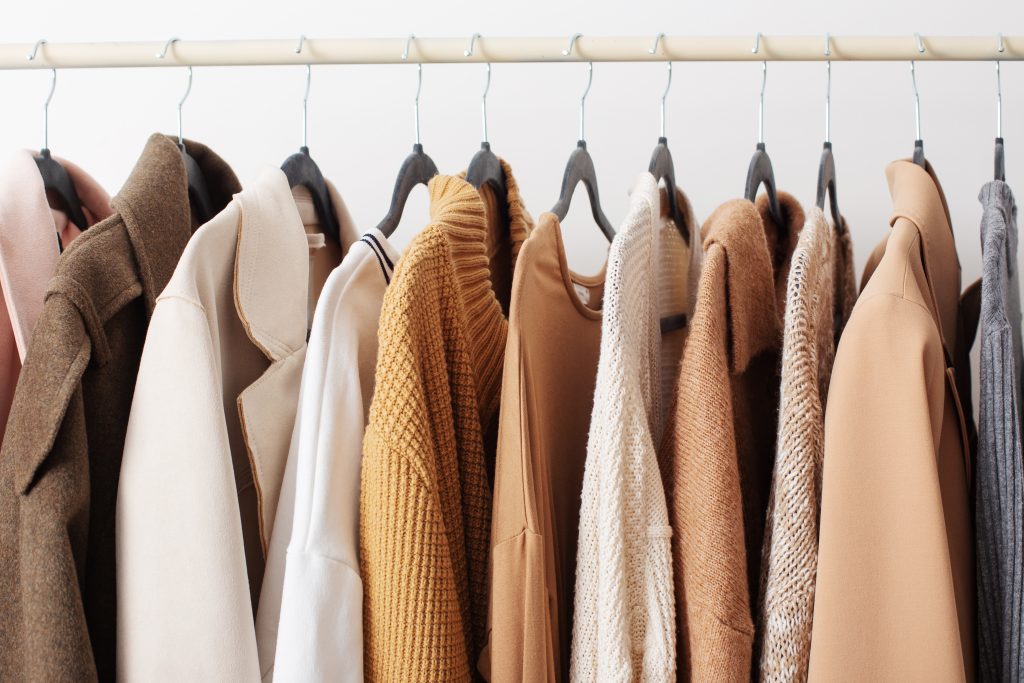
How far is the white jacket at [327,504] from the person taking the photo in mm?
606

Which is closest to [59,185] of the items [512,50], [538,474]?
[512,50]

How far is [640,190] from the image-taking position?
0.77 m

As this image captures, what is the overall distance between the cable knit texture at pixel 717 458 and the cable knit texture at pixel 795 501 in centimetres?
2

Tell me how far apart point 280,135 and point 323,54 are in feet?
1.36

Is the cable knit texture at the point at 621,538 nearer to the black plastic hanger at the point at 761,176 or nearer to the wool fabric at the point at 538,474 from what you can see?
the wool fabric at the point at 538,474

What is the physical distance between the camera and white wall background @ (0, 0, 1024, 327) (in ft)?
3.85

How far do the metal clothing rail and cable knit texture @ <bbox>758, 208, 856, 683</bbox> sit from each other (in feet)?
0.83

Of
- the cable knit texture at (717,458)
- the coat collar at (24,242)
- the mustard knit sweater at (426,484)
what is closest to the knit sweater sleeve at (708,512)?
the cable knit texture at (717,458)

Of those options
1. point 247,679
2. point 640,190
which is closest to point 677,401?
point 640,190

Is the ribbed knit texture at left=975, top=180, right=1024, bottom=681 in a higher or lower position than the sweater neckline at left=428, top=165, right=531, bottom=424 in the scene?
lower

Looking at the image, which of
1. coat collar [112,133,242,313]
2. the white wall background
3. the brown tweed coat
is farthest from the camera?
the white wall background

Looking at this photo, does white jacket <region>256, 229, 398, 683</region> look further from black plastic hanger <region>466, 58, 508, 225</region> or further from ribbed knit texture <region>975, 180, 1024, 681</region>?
ribbed knit texture <region>975, 180, 1024, 681</region>

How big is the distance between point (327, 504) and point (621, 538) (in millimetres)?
210

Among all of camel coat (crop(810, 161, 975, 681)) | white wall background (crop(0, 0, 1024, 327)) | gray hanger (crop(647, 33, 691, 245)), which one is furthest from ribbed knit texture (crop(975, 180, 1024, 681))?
white wall background (crop(0, 0, 1024, 327))
